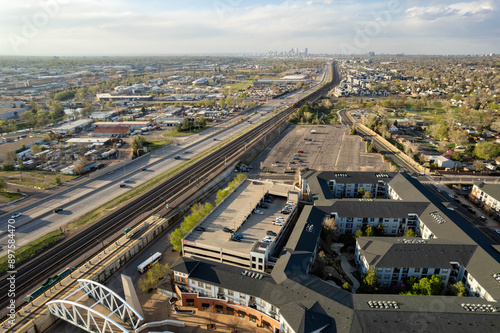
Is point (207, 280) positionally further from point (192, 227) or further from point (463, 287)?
point (463, 287)

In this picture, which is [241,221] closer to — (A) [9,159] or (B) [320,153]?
(B) [320,153]

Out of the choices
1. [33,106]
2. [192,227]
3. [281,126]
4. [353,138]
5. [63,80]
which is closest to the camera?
[192,227]

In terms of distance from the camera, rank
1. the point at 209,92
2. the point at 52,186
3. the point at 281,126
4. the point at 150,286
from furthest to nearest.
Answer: the point at 209,92 → the point at 281,126 → the point at 52,186 → the point at 150,286

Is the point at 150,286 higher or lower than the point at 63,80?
lower

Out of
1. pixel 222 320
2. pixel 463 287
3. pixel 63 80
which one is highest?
pixel 63 80

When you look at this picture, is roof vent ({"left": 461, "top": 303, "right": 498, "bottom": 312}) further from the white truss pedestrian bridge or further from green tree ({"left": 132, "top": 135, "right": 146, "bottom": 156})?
green tree ({"left": 132, "top": 135, "right": 146, "bottom": 156})

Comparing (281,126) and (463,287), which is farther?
(281,126)

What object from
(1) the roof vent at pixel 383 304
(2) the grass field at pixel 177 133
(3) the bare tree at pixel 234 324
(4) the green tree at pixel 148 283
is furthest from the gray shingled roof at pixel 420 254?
(2) the grass field at pixel 177 133

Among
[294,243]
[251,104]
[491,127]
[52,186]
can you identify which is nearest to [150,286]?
[294,243]
